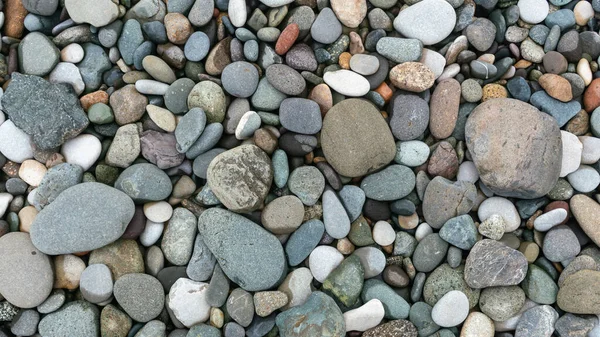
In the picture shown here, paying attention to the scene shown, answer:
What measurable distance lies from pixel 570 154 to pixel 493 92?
15.4 inches

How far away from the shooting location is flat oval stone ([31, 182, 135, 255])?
183 cm

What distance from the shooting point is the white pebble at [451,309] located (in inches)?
73.7

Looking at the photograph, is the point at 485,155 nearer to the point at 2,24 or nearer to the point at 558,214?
the point at 558,214

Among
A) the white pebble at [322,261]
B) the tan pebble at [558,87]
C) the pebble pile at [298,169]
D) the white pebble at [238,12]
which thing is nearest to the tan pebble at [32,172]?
the pebble pile at [298,169]

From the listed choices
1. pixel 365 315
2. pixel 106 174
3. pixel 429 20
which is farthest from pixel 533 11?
pixel 106 174

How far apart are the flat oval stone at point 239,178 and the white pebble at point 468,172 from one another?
789 millimetres

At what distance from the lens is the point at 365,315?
6.14 ft

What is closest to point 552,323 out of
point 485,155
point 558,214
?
point 558,214

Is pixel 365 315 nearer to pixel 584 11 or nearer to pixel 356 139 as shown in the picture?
pixel 356 139

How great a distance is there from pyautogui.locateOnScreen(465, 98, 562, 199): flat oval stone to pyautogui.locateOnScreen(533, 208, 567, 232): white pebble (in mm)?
86

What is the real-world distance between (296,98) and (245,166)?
346mm

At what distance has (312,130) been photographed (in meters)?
1.96

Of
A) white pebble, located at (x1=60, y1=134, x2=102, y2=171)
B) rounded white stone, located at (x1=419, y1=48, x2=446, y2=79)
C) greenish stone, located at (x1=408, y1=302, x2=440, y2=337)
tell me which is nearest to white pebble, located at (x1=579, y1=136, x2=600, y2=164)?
rounded white stone, located at (x1=419, y1=48, x2=446, y2=79)

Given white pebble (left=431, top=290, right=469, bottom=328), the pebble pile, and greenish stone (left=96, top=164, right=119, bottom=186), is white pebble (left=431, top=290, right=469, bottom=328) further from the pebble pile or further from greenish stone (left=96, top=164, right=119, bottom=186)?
greenish stone (left=96, top=164, right=119, bottom=186)
